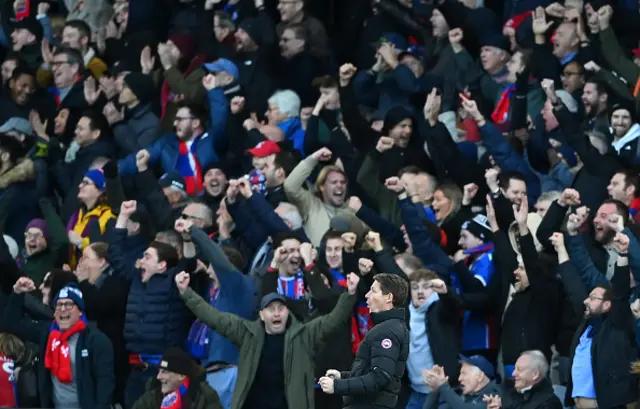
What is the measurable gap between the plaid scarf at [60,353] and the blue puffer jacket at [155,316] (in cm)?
43

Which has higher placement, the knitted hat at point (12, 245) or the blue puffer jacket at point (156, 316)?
the blue puffer jacket at point (156, 316)

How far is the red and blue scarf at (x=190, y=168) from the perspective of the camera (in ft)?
57.4

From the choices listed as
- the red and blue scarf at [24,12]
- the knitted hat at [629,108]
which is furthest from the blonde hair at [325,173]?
the red and blue scarf at [24,12]

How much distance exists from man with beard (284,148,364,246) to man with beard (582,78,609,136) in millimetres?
2557

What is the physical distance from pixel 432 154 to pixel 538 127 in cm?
109

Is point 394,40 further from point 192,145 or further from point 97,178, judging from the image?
point 97,178

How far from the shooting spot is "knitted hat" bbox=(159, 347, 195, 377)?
14.2m

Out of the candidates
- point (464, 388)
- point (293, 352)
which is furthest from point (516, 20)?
Result: point (293, 352)

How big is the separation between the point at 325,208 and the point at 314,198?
0.45 feet

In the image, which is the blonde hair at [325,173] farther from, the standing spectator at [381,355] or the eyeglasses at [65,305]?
the standing spectator at [381,355]

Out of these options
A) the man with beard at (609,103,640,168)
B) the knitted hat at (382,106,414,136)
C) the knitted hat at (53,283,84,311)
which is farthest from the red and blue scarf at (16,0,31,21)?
the man with beard at (609,103,640,168)

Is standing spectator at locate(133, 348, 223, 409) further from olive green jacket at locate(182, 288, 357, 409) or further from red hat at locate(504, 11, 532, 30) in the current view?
red hat at locate(504, 11, 532, 30)

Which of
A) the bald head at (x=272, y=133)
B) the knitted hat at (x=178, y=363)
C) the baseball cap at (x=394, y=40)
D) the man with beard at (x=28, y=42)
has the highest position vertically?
the knitted hat at (x=178, y=363)

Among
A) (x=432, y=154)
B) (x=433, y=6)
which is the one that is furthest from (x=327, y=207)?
(x=433, y=6)
